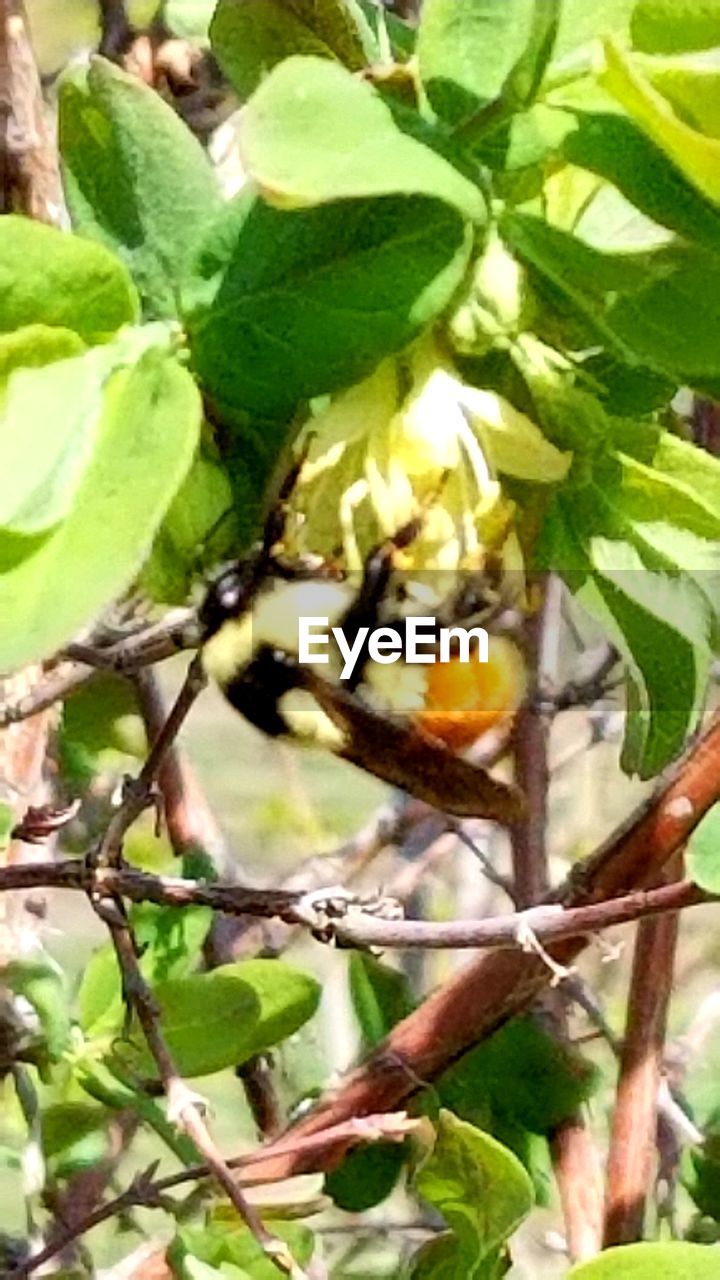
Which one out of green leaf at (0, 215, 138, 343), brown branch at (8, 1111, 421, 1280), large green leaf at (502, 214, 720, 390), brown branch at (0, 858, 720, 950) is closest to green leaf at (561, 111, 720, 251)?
large green leaf at (502, 214, 720, 390)

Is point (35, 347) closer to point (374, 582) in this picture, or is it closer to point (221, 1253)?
point (374, 582)

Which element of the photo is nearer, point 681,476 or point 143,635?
point 681,476

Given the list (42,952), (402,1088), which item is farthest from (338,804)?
(402,1088)

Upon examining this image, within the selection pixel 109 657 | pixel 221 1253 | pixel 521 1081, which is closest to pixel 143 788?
pixel 109 657

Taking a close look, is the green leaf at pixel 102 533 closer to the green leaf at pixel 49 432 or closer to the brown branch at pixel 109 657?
the green leaf at pixel 49 432

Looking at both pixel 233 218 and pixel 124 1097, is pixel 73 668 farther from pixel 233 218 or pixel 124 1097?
pixel 233 218

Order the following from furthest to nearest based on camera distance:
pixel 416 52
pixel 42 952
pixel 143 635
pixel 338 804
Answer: pixel 338 804 < pixel 42 952 < pixel 143 635 < pixel 416 52

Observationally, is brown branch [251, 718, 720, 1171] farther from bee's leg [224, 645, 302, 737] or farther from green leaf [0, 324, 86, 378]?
green leaf [0, 324, 86, 378]

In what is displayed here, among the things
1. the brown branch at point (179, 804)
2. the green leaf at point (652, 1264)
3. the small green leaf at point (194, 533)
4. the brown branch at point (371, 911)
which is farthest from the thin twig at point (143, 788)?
the brown branch at point (179, 804)
